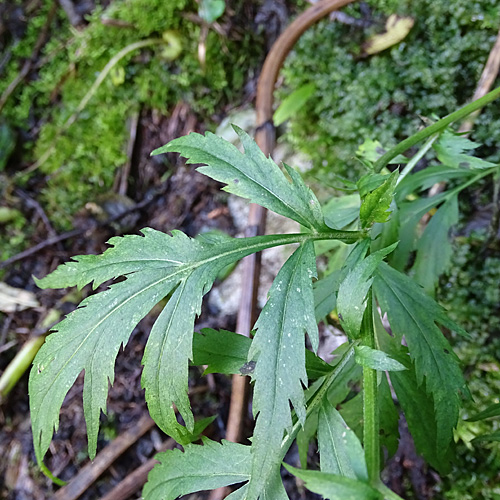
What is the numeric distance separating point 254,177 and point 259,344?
0.43 metres

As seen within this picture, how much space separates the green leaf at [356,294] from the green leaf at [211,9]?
2.25m

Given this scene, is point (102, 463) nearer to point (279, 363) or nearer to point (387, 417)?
point (387, 417)

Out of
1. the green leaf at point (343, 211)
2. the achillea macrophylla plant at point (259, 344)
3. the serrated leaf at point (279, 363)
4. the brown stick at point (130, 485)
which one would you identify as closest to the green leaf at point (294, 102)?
the green leaf at point (343, 211)

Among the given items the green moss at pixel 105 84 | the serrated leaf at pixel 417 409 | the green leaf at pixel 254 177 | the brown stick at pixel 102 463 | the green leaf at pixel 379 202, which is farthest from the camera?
the green moss at pixel 105 84

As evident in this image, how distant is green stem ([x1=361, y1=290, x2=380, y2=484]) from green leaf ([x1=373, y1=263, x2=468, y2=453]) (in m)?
0.19

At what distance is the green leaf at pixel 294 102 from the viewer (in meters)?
2.33

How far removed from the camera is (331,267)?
5.43 ft

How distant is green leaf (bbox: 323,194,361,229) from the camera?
1.52m

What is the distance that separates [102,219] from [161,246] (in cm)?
195

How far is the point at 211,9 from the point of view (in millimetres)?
2645

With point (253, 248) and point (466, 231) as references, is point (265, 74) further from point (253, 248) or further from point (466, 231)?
point (253, 248)

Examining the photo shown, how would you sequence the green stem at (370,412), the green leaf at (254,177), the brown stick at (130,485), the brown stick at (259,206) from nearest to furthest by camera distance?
the green stem at (370,412) < the green leaf at (254,177) < the brown stick at (259,206) < the brown stick at (130,485)

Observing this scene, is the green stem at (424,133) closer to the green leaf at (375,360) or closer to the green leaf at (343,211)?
the green leaf at (343,211)

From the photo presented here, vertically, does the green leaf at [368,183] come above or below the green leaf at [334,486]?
above
